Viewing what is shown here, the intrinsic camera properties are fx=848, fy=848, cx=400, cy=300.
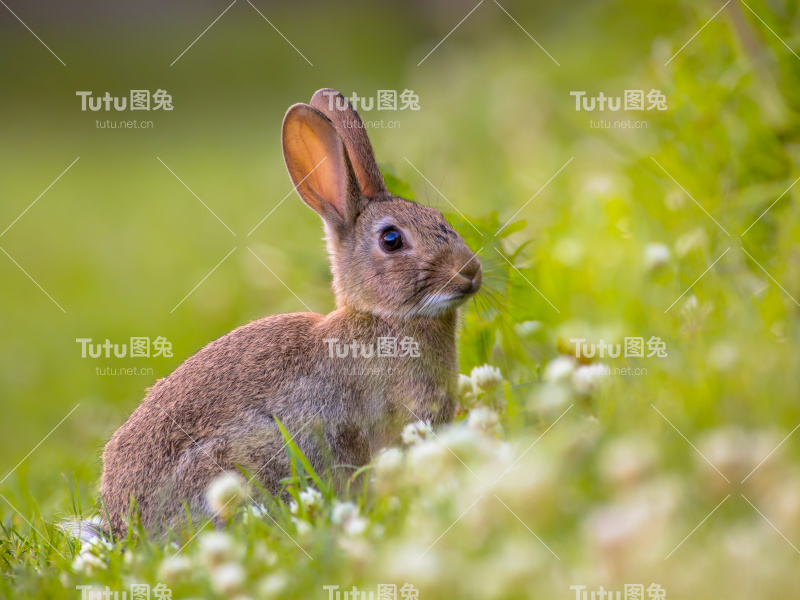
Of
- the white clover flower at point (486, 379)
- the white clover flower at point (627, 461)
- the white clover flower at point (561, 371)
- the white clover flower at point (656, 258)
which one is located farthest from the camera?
the white clover flower at point (656, 258)

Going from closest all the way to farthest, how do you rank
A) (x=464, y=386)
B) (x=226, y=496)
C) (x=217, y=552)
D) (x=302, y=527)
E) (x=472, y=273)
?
(x=217, y=552)
(x=302, y=527)
(x=226, y=496)
(x=472, y=273)
(x=464, y=386)

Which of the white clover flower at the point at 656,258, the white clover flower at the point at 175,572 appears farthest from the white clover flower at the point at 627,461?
the white clover flower at the point at 656,258

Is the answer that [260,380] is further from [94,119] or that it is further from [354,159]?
[94,119]

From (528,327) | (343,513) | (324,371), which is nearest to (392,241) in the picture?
(324,371)

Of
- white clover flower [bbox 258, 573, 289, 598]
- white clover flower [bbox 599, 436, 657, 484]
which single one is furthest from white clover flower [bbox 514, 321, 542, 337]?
white clover flower [bbox 258, 573, 289, 598]

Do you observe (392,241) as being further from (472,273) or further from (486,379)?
(486,379)

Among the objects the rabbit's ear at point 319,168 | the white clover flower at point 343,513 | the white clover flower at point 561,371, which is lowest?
the white clover flower at point 343,513

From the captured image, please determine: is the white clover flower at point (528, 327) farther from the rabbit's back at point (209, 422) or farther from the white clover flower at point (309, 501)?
the white clover flower at point (309, 501)
